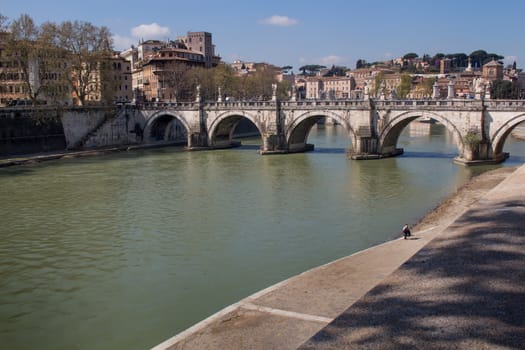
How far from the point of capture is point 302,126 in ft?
123

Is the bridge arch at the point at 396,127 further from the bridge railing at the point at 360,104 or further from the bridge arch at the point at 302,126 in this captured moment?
the bridge arch at the point at 302,126

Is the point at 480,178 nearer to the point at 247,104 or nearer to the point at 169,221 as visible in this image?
the point at 169,221

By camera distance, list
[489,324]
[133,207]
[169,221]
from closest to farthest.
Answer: [489,324] → [169,221] → [133,207]

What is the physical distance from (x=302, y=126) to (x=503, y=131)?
13818 mm

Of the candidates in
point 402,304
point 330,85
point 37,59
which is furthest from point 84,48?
point 330,85

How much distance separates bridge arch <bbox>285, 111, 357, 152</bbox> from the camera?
3481 centimetres

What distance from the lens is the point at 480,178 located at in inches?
915

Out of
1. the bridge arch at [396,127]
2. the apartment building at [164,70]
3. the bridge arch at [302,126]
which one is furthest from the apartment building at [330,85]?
the bridge arch at [396,127]

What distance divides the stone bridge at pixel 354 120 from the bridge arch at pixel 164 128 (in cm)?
2

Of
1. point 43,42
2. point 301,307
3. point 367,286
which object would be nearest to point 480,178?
point 367,286

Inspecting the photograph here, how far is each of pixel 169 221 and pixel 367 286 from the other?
972 centimetres

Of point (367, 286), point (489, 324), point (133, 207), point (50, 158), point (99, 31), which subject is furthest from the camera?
point (99, 31)

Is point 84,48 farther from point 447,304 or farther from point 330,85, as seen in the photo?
point 330,85

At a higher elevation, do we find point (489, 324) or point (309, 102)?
point (309, 102)
